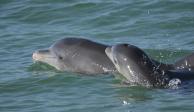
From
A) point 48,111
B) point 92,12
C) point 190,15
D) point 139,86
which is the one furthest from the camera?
point 92,12

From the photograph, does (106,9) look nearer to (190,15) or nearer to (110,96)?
(190,15)

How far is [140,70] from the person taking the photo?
13.9 meters

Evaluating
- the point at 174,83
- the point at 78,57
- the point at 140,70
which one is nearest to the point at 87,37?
the point at 78,57

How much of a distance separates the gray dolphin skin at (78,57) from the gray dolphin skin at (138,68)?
1083 millimetres

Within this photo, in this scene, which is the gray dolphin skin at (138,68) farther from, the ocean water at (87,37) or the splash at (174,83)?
the ocean water at (87,37)

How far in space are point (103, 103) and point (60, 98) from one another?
3.06 ft

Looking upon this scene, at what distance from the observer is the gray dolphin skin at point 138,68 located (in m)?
13.8

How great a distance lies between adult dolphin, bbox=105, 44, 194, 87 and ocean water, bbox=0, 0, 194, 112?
254mm

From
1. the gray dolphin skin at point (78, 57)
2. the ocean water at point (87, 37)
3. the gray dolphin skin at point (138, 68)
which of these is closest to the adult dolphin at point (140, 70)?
the gray dolphin skin at point (138, 68)

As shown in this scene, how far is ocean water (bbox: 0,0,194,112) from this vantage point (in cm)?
1313

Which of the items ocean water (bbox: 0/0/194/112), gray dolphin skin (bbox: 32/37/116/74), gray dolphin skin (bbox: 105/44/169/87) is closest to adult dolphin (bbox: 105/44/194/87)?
gray dolphin skin (bbox: 105/44/169/87)

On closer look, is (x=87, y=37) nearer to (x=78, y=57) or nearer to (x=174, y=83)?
(x=78, y=57)

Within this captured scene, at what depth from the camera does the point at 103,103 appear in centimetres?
1305

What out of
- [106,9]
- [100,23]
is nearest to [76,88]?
[100,23]
